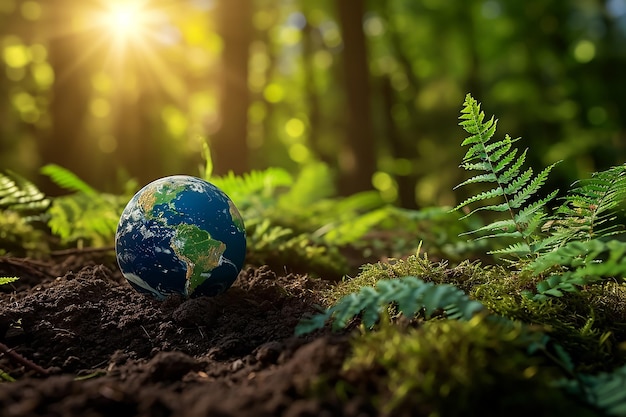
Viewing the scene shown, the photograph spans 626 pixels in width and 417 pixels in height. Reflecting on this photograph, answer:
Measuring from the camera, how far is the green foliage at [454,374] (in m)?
1.97

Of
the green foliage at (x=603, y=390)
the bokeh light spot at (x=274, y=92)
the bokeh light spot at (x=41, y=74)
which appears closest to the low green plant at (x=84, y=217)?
the green foliage at (x=603, y=390)

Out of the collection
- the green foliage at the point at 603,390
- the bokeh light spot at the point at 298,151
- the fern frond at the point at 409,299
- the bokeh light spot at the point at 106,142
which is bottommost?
the bokeh light spot at the point at 298,151

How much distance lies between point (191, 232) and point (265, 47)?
21834 millimetres

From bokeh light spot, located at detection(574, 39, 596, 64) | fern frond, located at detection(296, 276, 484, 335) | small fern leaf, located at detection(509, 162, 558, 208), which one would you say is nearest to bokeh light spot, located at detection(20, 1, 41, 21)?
bokeh light spot, located at detection(574, 39, 596, 64)

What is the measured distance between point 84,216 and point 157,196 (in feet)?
7.10

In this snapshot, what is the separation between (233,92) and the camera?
966 centimetres

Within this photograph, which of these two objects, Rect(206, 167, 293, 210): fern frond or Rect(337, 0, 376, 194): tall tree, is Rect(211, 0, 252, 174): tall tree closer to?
Rect(337, 0, 376, 194): tall tree

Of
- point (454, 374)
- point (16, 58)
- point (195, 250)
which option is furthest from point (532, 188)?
point (16, 58)

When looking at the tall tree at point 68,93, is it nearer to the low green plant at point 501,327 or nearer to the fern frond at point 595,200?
the low green plant at point 501,327

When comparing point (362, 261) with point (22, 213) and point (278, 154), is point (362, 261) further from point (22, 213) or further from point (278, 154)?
point (278, 154)

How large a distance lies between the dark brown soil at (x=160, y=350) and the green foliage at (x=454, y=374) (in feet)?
0.40

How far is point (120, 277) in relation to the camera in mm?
4570

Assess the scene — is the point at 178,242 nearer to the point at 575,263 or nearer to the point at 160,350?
the point at 160,350

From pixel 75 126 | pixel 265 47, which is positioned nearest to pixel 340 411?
pixel 75 126
